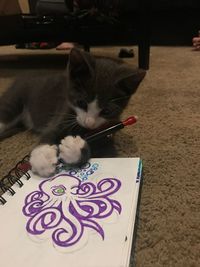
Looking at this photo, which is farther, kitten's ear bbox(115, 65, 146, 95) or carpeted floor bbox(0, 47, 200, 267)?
kitten's ear bbox(115, 65, 146, 95)

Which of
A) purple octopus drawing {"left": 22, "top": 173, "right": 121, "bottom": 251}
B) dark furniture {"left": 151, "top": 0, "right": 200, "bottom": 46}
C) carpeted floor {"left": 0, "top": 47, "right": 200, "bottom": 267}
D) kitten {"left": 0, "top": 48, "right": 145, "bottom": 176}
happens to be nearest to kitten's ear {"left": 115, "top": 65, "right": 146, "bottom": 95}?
kitten {"left": 0, "top": 48, "right": 145, "bottom": 176}

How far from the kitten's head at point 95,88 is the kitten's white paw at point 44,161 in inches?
5.8

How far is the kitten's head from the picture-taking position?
1069 mm

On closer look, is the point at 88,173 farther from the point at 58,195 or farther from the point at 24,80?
the point at 24,80

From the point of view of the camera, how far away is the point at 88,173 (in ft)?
3.22

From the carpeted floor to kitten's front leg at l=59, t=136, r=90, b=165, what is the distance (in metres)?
0.18

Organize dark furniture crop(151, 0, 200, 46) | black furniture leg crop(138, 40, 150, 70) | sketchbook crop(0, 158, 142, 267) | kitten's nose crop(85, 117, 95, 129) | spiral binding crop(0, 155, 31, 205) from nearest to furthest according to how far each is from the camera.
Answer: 1. sketchbook crop(0, 158, 142, 267)
2. spiral binding crop(0, 155, 31, 205)
3. kitten's nose crop(85, 117, 95, 129)
4. black furniture leg crop(138, 40, 150, 70)
5. dark furniture crop(151, 0, 200, 46)

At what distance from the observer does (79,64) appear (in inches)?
42.4

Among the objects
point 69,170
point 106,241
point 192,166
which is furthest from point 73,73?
point 106,241

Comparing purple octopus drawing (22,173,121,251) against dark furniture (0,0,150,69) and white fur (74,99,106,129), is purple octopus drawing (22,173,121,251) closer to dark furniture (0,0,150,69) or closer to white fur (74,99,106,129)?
white fur (74,99,106,129)

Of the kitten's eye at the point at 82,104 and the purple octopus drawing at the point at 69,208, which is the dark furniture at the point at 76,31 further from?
the purple octopus drawing at the point at 69,208

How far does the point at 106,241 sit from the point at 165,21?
9.30 ft

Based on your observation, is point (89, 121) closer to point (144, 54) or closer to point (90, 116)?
point (90, 116)

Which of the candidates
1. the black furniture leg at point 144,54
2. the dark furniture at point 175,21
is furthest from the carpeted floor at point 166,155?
the dark furniture at point 175,21
